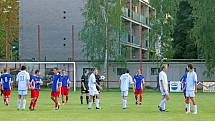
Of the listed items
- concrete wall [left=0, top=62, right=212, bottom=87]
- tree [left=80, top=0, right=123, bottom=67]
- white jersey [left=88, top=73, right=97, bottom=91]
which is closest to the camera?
white jersey [left=88, top=73, right=97, bottom=91]

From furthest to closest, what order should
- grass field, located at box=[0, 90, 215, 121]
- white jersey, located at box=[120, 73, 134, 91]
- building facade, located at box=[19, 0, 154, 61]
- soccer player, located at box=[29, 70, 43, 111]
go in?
1. building facade, located at box=[19, 0, 154, 61]
2. white jersey, located at box=[120, 73, 134, 91]
3. soccer player, located at box=[29, 70, 43, 111]
4. grass field, located at box=[0, 90, 215, 121]

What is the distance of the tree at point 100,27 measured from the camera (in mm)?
69438

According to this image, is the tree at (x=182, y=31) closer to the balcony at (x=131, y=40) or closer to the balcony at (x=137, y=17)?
the balcony at (x=131, y=40)

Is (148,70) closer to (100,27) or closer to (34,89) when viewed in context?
(100,27)

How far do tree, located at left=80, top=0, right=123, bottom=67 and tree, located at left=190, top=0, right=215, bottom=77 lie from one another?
10.4m

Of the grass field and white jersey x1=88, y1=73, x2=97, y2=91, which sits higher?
white jersey x1=88, y1=73, x2=97, y2=91

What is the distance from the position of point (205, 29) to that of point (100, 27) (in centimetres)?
1357

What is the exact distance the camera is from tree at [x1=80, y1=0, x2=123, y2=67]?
69438 mm

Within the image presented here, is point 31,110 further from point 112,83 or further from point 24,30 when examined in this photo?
point 24,30

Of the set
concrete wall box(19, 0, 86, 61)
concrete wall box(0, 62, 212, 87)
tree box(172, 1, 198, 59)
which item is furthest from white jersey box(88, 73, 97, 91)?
tree box(172, 1, 198, 59)

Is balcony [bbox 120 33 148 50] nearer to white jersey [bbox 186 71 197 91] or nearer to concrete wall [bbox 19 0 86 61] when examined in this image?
concrete wall [bbox 19 0 86 61]

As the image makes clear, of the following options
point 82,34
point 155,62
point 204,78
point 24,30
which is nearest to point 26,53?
point 24,30

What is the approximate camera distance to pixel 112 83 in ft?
240

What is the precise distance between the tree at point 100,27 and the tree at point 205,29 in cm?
1043
